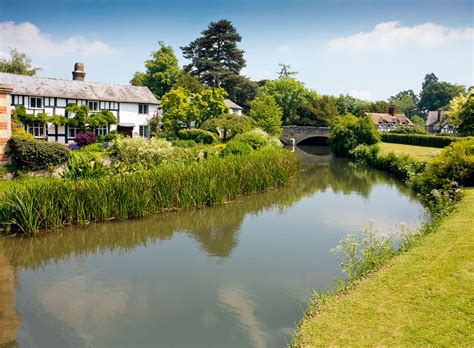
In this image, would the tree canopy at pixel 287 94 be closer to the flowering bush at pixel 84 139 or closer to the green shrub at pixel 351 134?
the green shrub at pixel 351 134

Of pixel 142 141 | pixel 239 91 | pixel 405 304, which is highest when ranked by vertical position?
pixel 239 91

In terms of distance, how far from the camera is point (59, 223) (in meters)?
13.5

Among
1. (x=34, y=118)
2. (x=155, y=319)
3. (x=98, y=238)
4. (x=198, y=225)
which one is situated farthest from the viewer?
(x=34, y=118)

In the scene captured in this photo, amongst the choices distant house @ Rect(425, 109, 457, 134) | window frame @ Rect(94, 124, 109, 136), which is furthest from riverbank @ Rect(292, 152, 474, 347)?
distant house @ Rect(425, 109, 457, 134)

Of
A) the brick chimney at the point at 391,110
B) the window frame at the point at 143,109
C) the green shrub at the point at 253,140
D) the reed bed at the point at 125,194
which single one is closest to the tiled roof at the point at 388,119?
the brick chimney at the point at 391,110

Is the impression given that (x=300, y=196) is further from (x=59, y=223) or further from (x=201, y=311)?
(x=201, y=311)

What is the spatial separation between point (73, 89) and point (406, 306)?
3531 cm

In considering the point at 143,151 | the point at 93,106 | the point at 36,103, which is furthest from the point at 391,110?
the point at 143,151

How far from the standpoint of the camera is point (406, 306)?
6.69m

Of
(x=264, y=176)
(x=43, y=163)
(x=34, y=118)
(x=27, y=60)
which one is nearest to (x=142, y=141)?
(x=43, y=163)

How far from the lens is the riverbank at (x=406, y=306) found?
5879 mm

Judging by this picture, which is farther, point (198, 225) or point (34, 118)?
point (34, 118)

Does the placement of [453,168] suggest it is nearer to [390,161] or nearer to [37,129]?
[390,161]

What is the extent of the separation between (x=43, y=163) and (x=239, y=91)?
1955 inches
